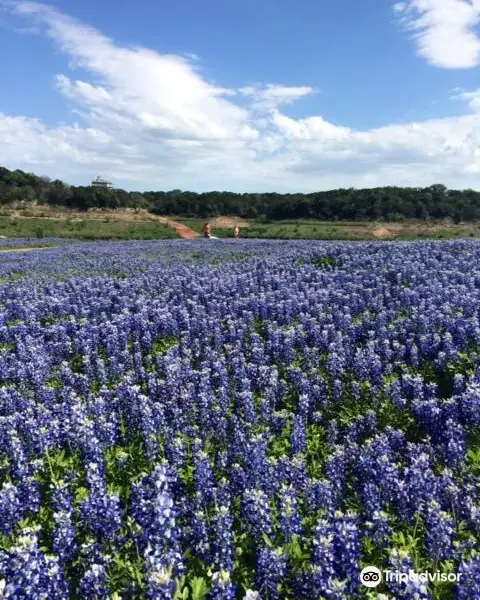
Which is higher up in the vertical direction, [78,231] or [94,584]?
[78,231]

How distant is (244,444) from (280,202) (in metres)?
91.7

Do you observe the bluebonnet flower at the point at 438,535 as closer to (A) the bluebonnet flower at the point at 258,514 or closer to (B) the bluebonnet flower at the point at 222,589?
(A) the bluebonnet flower at the point at 258,514

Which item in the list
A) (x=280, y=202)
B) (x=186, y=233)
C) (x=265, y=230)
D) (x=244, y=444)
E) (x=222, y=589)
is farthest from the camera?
(x=280, y=202)

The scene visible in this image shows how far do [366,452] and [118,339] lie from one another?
6684 millimetres

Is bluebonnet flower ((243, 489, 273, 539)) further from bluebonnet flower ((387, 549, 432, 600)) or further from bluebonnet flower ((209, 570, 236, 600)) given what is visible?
bluebonnet flower ((387, 549, 432, 600))

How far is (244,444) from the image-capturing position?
622cm

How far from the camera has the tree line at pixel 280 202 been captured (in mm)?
72750

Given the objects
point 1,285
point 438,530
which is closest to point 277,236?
point 1,285

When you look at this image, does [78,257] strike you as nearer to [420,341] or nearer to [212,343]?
[212,343]

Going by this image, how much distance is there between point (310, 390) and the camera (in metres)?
8.03

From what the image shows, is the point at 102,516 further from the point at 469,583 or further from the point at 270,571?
the point at 469,583

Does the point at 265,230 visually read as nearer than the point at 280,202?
Yes

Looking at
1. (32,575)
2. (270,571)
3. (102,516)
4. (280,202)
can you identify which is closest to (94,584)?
(32,575)

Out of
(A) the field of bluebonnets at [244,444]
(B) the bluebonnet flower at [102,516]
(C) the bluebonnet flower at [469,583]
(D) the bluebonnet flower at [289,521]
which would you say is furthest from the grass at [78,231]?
(C) the bluebonnet flower at [469,583]
